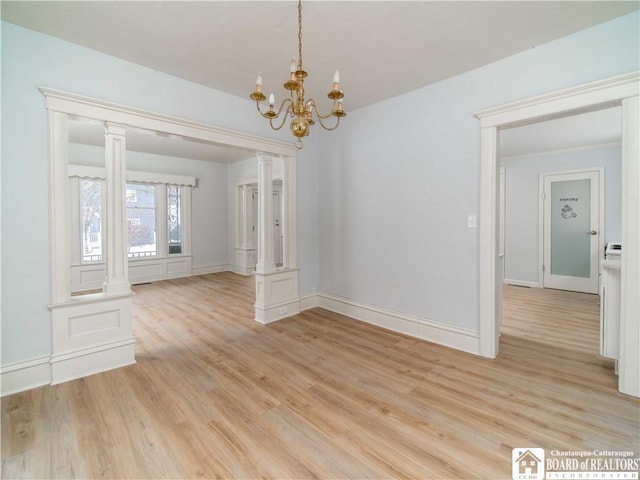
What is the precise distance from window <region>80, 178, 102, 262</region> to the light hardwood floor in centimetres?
408

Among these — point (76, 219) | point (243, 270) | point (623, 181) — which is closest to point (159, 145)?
point (76, 219)

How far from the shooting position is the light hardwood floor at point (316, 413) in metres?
1.62

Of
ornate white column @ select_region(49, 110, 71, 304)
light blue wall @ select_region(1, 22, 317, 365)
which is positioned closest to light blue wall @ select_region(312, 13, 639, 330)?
light blue wall @ select_region(1, 22, 317, 365)

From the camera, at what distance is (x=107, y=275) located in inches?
107

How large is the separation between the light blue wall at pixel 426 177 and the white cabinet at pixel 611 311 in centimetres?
96

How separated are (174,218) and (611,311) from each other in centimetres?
763

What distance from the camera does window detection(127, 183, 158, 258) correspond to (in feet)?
21.4

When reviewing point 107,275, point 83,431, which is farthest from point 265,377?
point 107,275

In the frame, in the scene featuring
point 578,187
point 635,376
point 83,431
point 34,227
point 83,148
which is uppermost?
point 83,148

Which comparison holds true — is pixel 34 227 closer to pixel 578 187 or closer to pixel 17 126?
pixel 17 126

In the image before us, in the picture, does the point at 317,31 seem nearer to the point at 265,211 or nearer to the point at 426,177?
the point at 426,177

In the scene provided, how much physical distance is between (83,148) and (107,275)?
472 centimetres

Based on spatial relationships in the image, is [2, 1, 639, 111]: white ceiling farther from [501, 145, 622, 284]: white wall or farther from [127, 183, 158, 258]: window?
[127, 183, 158, 258]: window

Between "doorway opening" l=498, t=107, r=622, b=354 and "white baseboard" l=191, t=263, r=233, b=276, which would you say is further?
"white baseboard" l=191, t=263, r=233, b=276
